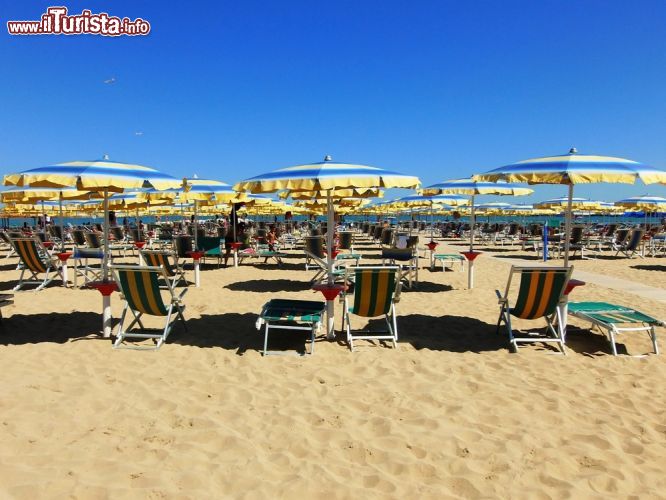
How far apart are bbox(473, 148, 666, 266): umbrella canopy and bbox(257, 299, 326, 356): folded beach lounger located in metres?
2.47

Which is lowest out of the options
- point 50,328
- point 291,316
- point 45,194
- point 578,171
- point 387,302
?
point 50,328

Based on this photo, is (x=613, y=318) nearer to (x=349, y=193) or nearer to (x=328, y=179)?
(x=328, y=179)

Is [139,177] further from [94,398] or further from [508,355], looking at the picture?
[508,355]

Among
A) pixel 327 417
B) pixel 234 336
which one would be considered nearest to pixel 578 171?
pixel 327 417

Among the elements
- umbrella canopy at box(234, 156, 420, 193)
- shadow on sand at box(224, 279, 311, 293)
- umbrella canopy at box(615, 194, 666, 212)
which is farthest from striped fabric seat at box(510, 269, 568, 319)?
umbrella canopy at box(615, 194, 666, 212)

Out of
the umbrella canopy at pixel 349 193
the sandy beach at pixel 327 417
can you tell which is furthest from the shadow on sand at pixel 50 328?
the umbrella canopy at pixel 349 193

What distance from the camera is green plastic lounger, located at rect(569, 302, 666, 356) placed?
4.52m

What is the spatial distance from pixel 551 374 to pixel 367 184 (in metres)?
2.41

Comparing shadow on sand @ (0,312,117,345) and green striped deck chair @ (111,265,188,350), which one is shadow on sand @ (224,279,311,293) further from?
green striped deck chair @ (111,265,188,350)

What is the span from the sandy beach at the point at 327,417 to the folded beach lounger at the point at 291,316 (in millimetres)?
223

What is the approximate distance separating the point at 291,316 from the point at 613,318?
341 cm

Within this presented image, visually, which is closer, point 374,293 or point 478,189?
point 374,293

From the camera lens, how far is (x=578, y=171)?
443cm

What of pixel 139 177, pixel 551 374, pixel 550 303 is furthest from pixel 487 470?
pixel 139 177
